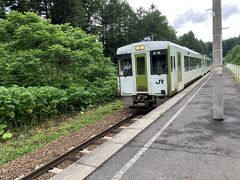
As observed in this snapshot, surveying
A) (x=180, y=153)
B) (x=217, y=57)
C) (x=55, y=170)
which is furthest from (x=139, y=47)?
(x=55, y=170)

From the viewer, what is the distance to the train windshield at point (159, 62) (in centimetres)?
987

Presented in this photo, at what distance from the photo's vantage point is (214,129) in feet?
19.9

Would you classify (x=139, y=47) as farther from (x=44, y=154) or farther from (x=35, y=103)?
(x=44, y=154)

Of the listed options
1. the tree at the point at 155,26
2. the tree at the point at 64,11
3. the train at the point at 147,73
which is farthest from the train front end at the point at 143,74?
the tree at the point at 155,26

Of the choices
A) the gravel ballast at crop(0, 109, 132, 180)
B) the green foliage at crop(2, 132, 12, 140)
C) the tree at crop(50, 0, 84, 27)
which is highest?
the tree at crop(50, 0, 84, 27)

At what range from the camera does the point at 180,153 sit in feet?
15.2

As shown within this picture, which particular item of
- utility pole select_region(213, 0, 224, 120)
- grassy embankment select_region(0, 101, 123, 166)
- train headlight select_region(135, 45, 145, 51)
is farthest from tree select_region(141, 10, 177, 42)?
utility pole select_region(213, 0, 224, 120)

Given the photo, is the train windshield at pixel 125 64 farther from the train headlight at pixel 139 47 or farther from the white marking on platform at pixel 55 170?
the white marking on platform at pixel 55 170

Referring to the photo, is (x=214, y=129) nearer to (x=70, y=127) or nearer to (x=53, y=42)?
(x=70, y=127)

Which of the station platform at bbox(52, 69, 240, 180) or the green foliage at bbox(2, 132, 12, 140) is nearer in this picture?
the station platform at bbox(52, 69, 240, 180)

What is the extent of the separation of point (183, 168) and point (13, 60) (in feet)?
32.7

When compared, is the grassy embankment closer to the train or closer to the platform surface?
the train

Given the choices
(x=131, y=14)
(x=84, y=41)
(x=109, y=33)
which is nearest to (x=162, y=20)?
(x=131, y=14)

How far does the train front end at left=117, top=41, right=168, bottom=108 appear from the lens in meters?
9.96
